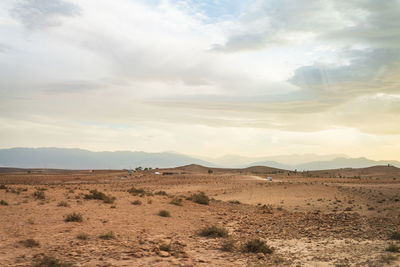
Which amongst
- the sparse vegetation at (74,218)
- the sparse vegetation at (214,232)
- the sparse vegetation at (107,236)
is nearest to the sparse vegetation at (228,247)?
the sparse vegetation at (214,232)

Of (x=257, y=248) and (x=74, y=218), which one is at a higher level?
(x=74, y=218)

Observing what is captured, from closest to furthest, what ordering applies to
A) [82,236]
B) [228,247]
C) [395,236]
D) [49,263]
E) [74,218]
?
1. [49,263]
2. [228,247]
3. [82,236]
4. [395,236]
5. [74,218]

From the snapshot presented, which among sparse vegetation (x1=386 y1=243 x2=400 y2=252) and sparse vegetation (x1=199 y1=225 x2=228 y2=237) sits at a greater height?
sparse vegetation (x1=386 y1=243 x2=400 y2=252)

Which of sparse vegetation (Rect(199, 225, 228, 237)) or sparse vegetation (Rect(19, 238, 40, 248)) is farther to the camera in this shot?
sparse vegetation (Rect(199, 225, 228, 237))

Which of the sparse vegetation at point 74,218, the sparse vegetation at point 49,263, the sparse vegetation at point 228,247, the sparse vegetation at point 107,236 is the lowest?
the sparse vegetation at point 228,247

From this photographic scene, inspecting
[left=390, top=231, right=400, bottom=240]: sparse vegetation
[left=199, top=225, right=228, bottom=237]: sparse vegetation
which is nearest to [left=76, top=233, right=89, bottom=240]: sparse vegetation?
[left=199, top=225, right=228, bottom=237]: sparse vegetation

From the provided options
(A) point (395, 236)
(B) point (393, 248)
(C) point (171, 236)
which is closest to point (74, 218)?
(C) point (171, 236)

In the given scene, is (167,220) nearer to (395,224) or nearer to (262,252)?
(262,252)

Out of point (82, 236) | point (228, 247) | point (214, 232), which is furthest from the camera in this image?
point (214, 232)

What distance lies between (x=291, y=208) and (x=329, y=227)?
12047 millimetres

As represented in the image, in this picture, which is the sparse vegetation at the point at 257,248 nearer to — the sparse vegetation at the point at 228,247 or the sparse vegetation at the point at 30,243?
the sparse vegetation at the point at 228,247

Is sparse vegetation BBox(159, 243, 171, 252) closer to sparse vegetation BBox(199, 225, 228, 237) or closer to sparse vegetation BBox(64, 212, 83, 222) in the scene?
sparse vegetation BBox(199, 225, 228, 237)

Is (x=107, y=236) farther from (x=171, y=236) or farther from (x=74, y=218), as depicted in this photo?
(x=74, y=218)

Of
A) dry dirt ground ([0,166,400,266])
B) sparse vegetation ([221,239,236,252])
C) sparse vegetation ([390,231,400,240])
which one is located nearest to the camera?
dry dirt ground ([0,166,400,266])
